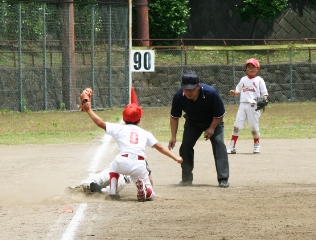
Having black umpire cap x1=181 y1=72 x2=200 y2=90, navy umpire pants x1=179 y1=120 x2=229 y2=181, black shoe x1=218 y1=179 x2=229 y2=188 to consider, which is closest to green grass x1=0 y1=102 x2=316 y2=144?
navy umpire pants x1=179 y1=120 x2=229 y2=181

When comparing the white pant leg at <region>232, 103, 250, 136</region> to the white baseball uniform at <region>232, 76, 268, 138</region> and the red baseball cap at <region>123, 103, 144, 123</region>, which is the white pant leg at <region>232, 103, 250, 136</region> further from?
the red baseball cap at <region>123, 103, 144, 123</region>

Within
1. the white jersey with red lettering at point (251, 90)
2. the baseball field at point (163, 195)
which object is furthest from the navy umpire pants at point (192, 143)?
the white jersey with red lettering at point (251, 90)

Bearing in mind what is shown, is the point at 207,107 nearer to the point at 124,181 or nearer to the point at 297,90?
the point at 124,181

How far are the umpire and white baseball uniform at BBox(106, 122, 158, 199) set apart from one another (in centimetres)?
122

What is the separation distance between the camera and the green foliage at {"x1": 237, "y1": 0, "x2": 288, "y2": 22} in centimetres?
3928

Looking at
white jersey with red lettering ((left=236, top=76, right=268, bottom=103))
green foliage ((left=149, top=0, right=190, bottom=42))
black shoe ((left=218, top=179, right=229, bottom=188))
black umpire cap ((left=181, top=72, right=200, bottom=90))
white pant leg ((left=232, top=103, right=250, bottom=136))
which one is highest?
green foliage ((left=149, top=0, right=190, bottom=42))

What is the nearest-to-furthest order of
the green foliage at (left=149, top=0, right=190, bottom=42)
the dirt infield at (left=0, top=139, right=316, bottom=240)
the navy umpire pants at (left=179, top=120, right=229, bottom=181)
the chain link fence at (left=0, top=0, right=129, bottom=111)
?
the dirt infield at (left=0, top=139, right=316, bottom=240)
the navy umpire pants at (left=179, top=120, right=229, bottom=181)
the chain link fence at (left=0, top=0, right=129, bottom=111)
the green foliage at (left=149, top=0, right=190, bottom=42)

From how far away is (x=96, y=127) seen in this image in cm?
2316

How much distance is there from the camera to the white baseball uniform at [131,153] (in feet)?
33.2

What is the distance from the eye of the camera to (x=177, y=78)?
3397cm

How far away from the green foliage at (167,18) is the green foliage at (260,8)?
340cm

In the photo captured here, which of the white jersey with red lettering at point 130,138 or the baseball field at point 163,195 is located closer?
the baseball field at point 163,195

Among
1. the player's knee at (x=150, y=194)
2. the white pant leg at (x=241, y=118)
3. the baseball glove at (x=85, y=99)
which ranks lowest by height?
the player's knee at (x=150, y=194)

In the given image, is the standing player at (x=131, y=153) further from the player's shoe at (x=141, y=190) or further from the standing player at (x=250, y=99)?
the standing player at (x=250, y=99)
